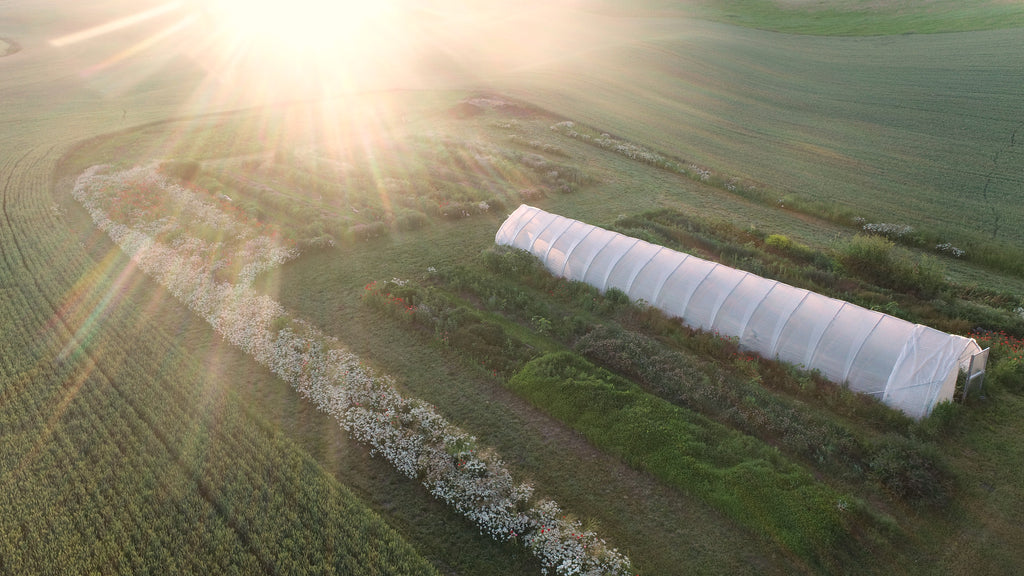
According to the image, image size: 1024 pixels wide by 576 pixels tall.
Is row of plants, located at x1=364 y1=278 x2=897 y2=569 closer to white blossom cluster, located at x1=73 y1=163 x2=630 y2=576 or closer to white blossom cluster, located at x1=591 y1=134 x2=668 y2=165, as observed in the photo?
white blossom cluster, located at x1=73 y1=163 x2=630 y2=576

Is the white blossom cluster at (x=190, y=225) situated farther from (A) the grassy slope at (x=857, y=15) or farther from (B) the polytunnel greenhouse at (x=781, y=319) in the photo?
(A) the grassy slope at (x=857, y=15)

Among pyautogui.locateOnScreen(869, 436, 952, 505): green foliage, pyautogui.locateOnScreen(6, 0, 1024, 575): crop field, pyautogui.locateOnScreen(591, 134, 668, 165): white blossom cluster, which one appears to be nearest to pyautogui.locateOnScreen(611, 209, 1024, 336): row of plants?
pyautogui.locateOnScreen(6, 0, 1024, 575): crop field

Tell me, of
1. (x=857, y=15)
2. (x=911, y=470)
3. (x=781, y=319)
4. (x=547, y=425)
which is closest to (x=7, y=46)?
(x=547, y=425)

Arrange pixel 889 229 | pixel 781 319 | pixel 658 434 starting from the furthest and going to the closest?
1. pixel 889 229
2. pixel 781 319
3. pixel 658 434

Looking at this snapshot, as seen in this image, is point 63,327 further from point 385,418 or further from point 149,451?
point 385,418

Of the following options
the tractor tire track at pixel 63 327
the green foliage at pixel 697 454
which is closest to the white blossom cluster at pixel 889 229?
the green foliage at pixel 697 454

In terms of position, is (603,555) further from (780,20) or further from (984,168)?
(780,20)
